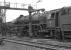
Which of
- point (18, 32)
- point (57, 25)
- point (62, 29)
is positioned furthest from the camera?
point (18, 32)

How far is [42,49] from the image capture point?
946 centimetres

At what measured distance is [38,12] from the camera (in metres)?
21.7

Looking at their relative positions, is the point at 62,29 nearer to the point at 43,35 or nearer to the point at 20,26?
the point at 43,35

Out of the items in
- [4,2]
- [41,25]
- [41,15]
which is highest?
[4,2]

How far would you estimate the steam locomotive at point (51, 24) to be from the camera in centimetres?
1448

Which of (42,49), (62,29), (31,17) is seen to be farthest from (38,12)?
(42,49)

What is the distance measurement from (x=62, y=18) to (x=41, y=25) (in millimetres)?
5470

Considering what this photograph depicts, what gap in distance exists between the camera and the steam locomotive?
1448cm

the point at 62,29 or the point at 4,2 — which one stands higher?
the point at 4,2

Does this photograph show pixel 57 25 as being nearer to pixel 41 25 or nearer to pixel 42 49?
pixel 41 25

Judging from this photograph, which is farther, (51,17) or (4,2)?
(4,2)

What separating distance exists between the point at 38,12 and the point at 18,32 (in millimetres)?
6704

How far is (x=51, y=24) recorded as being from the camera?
56.1ft

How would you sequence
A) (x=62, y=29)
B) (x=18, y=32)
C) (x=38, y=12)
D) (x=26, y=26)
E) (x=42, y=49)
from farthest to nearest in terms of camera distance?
(x=18, y=32) → (x=26, y=26) → (x=38, y=12) → (x=62, y=29) → (x=42, y=49)
